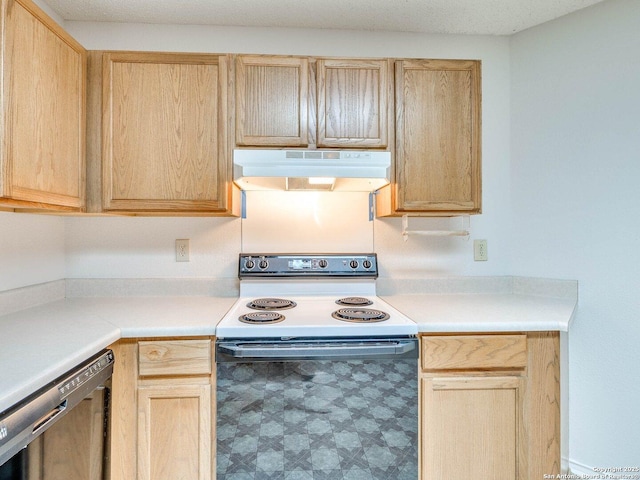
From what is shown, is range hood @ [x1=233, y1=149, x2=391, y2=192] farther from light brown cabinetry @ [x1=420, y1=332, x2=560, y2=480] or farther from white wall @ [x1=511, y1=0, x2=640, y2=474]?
white wall @ [x1=511, y1=0, x2=640, y2=474]

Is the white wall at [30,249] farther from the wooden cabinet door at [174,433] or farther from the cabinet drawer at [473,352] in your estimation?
the cabinet drawer at [473,352]

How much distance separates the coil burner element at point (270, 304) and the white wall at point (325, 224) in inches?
12.7

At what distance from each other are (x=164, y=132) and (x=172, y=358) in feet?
3.23

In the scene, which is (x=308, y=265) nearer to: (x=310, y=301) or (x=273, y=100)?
(x=310, y=301)

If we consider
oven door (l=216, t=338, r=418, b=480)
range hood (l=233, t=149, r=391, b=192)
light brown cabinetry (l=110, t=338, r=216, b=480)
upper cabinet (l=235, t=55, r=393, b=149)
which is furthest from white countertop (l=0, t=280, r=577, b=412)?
upper cabinet (l=235, t=55, r=393, b=149)

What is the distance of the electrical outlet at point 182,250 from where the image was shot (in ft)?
6.27

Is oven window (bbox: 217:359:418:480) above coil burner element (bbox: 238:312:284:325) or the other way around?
the other way around

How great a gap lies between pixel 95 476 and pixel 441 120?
1987 mm

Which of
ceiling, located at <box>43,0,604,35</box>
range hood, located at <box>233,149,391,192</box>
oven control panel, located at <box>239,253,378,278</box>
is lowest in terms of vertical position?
oven control panel, located at <box>239,253,378,278</box>

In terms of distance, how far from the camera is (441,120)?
163cm

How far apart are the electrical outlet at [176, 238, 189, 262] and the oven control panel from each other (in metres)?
0.32

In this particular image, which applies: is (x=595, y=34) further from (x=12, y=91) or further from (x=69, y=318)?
(x=69, y=318)

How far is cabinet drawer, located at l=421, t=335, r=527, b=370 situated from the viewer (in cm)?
134

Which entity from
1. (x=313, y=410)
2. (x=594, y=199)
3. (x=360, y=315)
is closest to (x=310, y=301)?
(x=360, y=315)
